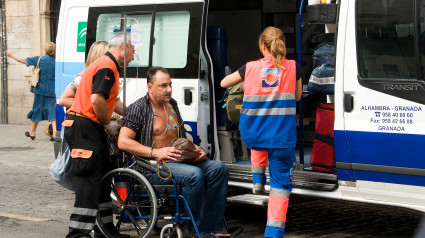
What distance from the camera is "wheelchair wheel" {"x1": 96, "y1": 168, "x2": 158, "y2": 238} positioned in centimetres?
588

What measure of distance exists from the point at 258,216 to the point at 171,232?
1843mm

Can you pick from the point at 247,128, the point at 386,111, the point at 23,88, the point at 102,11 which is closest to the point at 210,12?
the point at 102,11

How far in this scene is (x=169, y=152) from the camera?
597 cm

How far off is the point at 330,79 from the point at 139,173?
6.05ft

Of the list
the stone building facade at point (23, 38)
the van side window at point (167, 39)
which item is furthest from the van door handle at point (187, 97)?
the stone building facade at point (23, 38)

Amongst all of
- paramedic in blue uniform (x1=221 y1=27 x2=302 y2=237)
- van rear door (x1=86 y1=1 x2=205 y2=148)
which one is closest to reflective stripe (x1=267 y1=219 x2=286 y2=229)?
paramedic in blue uniform (x1=221 y1=27 x2=302 y2=237)

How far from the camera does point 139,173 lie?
5.92 metres

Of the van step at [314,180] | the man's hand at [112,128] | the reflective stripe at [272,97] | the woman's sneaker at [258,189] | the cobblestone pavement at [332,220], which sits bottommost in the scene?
the cobblestone pavement at [332,220]

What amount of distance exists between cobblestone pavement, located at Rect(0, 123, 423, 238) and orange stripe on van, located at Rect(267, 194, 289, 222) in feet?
2.16

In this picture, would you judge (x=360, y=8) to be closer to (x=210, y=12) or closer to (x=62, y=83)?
(x=210, y=12)

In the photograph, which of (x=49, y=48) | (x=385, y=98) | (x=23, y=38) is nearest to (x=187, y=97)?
(x=385, y=98)

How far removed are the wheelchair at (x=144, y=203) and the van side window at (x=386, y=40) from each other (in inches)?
68.5

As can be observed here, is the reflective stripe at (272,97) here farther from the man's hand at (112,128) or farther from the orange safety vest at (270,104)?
the man's hand at (112,128)

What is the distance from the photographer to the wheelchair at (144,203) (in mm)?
5832
